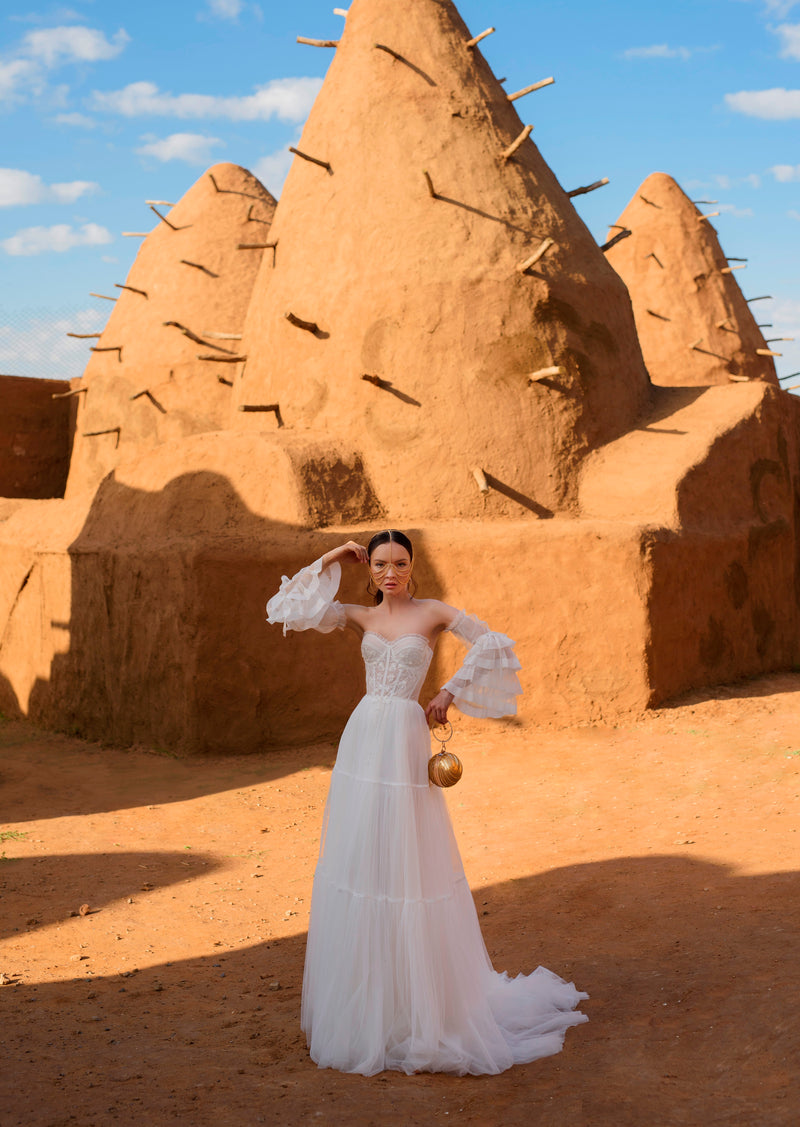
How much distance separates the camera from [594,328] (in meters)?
10.1

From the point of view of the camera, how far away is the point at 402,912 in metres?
3.52

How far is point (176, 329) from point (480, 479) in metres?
7.78

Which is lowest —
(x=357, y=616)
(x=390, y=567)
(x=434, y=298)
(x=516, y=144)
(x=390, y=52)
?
(x=357, y=616)

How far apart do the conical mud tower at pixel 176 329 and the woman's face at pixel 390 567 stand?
1121 cm

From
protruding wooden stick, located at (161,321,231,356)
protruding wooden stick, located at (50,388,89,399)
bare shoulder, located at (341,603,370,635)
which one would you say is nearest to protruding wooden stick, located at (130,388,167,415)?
protruding wooden stick, located at (161,321,231,356)

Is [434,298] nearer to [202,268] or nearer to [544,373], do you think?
[544,373]

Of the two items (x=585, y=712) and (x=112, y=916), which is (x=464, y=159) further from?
(x=112, y=916)

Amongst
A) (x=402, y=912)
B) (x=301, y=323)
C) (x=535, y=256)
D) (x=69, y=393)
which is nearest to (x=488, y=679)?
(x=402, y=912)

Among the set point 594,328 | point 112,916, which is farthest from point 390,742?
point 594,328

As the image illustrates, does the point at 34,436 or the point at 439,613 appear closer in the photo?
the point at 439,613

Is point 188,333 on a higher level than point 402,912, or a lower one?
higher

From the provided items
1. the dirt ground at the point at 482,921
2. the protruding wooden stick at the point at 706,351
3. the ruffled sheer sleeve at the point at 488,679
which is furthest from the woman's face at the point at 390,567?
the protruding wooden stick at the point at 706,351

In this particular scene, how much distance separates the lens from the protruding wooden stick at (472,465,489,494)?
366 inches

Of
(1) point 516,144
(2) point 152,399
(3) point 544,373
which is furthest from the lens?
(2) point 152,399
